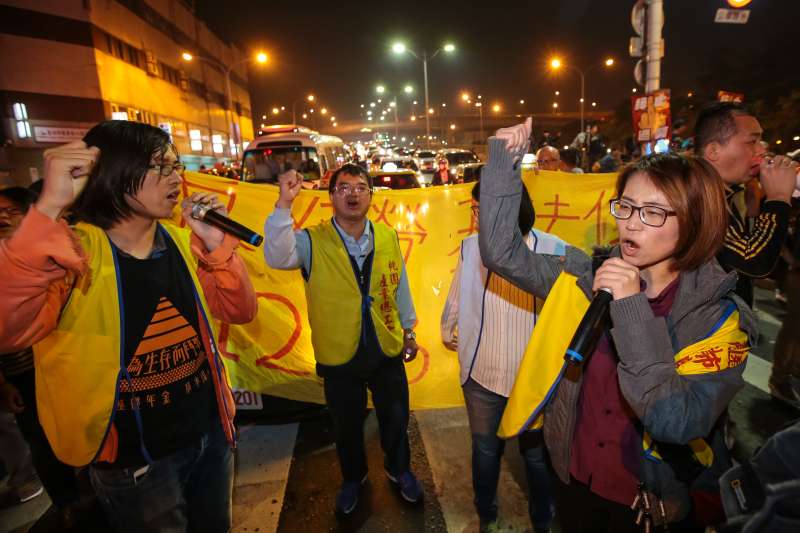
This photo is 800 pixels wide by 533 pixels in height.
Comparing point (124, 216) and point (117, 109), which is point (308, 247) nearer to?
point (124, 216)

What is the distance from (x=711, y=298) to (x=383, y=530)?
240cm

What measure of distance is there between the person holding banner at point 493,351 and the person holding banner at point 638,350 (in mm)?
546

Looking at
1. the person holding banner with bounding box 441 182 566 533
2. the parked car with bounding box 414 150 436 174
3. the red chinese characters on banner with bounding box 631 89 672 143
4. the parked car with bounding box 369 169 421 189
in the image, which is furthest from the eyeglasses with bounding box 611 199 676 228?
the parked car with bounding box 414 150 436 174

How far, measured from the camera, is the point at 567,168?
707 centimetres

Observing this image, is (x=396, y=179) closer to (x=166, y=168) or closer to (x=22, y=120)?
(x=166, y=168)

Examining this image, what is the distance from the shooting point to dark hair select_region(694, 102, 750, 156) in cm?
268

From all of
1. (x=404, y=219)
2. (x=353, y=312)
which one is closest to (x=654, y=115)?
(x=404, y=219)

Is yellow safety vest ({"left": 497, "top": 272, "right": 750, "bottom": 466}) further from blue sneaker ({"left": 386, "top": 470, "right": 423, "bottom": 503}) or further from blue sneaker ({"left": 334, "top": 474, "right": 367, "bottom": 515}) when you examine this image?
blue sneaker ({"left": 334, "top": 474, "right": 367, "bottom": 515})

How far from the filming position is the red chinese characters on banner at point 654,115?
741 centimetres

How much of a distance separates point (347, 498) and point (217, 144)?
4714 centimetres

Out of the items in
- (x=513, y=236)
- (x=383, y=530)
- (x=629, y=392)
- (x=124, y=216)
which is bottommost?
(x=383, y=530)

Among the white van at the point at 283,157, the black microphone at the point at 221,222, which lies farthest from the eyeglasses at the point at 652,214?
the white van at the point at 283,157

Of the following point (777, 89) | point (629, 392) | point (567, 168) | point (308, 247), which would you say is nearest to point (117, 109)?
point (567, 168)

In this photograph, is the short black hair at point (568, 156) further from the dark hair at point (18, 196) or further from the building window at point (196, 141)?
the building window at point (196, 141)
